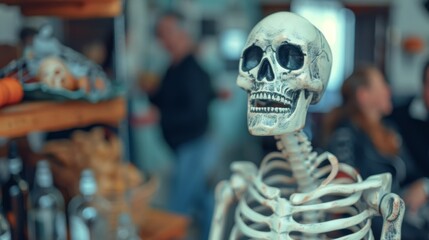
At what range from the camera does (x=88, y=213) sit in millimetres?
1597

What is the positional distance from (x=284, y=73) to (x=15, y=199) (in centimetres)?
79

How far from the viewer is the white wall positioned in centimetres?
439

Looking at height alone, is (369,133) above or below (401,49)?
below

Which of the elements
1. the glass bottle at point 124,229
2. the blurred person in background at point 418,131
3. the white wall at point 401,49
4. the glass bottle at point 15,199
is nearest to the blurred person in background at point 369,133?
the blurred person in background at point 418,131

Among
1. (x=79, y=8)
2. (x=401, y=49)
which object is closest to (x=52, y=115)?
(x=79, y=8)

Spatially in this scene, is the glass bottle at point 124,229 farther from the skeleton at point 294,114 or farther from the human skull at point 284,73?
the human skull at point 284,73

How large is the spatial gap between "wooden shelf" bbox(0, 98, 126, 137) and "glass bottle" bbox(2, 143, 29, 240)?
0.14 m

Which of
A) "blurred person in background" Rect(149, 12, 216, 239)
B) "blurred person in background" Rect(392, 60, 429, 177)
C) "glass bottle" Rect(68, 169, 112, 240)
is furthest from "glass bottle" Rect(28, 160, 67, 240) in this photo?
"blurred person in background" Rect(149, 12, 216, 239)

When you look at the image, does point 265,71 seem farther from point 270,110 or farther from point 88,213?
point 88,213

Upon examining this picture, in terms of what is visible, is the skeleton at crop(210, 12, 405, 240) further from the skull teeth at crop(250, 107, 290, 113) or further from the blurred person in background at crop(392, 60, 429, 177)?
the blurred person in background at crop(392, 60, 429, 177)

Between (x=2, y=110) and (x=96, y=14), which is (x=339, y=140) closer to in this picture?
(x=96, y=14)

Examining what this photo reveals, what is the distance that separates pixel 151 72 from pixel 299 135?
364 cm

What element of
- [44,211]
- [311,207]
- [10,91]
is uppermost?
[10,91]

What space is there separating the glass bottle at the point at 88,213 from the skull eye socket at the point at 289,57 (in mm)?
742
